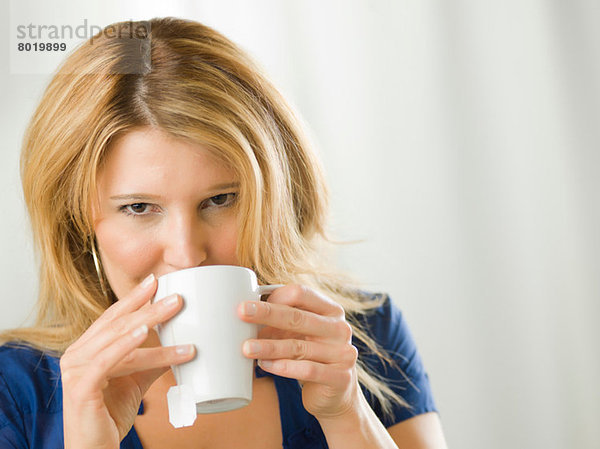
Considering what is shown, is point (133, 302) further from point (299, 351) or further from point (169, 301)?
point (299, 351)

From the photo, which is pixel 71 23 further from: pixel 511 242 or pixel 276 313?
pixel 511 242

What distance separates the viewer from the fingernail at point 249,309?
82cm

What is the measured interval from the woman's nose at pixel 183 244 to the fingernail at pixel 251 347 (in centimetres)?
22

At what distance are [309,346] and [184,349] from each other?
183 millimetres

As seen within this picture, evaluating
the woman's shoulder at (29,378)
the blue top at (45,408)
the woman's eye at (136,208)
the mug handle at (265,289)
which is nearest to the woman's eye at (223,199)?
the woman's eye at (136,208)

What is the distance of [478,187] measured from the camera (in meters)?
1.94

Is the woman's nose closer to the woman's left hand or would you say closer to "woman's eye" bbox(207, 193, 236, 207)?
"woman's eye" bbox(207, 193, 236, 207)

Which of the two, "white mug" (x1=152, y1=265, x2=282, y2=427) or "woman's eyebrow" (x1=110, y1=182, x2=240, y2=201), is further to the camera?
"woman's eyebrow" (x1=110, y1=182, x2=240, y2=201)

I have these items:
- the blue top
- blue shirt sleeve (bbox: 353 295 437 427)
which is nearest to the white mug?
the blue top

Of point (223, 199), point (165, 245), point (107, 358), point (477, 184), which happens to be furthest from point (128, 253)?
point (477, 184)

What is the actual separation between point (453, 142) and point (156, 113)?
108 centimetres

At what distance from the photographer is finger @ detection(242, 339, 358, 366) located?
84cm

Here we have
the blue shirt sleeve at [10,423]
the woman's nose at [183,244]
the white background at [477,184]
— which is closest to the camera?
the woman's nose at [183,244]

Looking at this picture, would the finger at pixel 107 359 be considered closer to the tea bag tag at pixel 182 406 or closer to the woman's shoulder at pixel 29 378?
the tea bag tag at pixel 182 406
